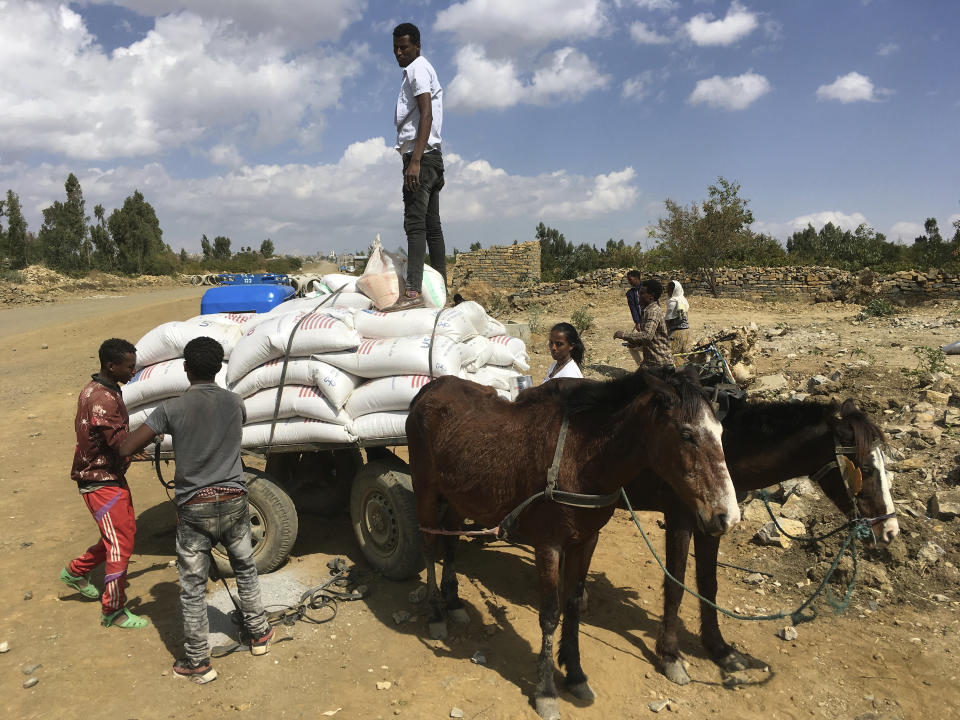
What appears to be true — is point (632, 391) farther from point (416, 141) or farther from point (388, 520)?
point (416, 141)

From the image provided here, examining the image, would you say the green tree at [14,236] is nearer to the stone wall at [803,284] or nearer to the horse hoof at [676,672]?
the stone wall at [803,284]

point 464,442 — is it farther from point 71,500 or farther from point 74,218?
point 74,218

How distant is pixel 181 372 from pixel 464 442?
2735mm

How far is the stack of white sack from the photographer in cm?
457

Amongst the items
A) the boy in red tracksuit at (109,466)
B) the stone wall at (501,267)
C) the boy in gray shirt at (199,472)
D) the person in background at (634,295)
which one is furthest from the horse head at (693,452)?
the stone wall at (501,267)

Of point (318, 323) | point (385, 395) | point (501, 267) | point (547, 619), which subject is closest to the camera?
point (547, 619)

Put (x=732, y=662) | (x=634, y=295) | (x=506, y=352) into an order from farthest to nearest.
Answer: (x=634, y=295), (x=506, y=352), (x=732, y=662)

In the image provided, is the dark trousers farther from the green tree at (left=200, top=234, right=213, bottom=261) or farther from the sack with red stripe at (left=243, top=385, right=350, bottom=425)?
the green tree at (left=200, top=234, right=213, bottom=261)

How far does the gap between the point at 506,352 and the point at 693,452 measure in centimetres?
292

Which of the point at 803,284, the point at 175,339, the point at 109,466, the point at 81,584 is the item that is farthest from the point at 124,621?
the point at 803,284

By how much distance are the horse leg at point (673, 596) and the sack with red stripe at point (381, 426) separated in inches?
79.1

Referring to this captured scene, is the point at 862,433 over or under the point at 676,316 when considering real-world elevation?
under

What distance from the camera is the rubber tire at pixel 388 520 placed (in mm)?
4477

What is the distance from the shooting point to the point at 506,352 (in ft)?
18.0
